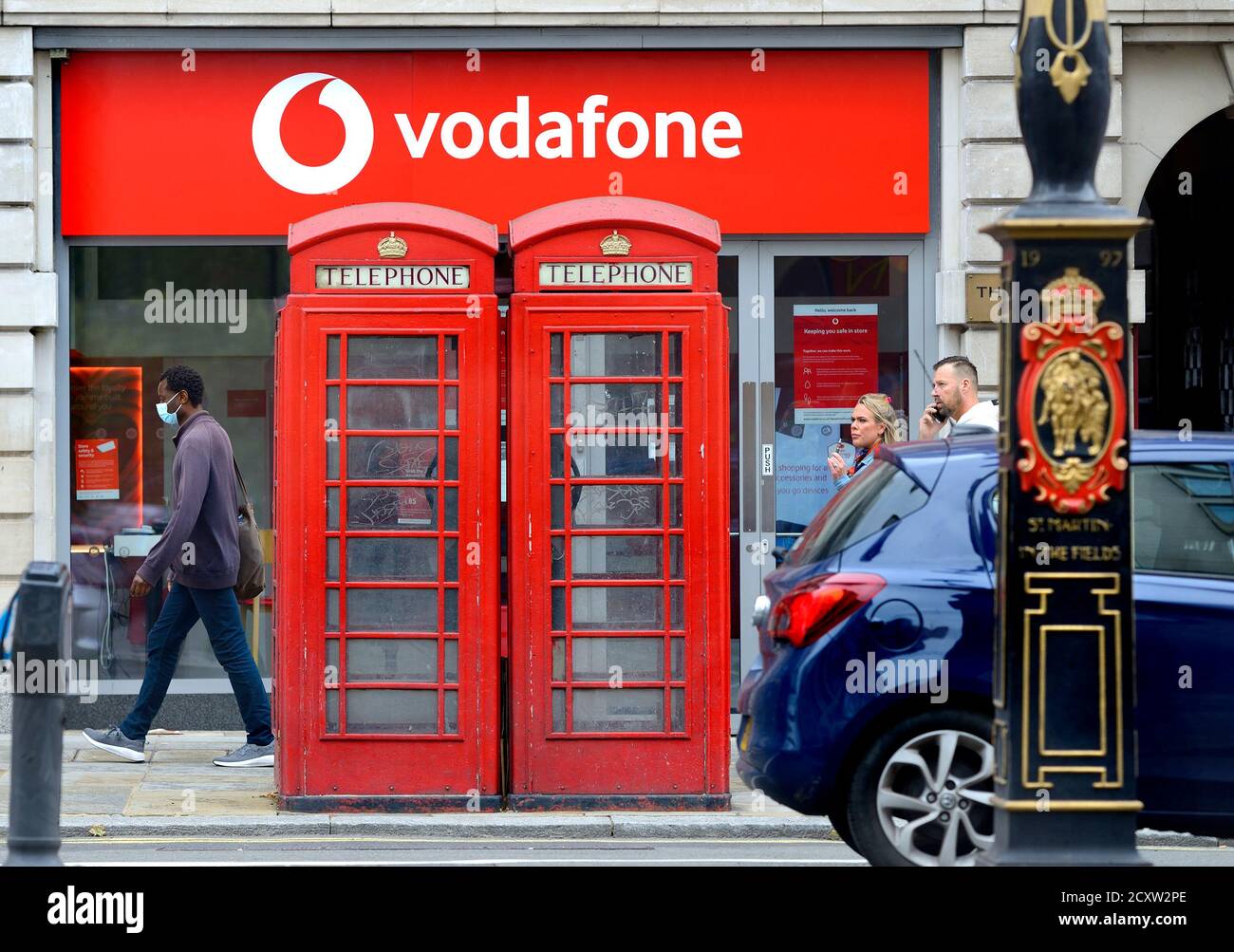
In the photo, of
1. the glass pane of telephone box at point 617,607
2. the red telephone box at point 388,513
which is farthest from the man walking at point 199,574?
the glass pane of telephone box at point 617,607

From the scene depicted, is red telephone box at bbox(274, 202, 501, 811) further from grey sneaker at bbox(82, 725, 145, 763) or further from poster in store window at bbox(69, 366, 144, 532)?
poster in store window at bbox(69, 366, 144, 532)

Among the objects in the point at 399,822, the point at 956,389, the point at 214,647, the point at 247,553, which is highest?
the point at 956,389

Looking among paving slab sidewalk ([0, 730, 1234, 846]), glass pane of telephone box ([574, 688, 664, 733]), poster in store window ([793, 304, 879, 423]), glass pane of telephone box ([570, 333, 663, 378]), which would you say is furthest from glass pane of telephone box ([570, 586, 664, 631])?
poster in store window ([793, 304, 879, 423])

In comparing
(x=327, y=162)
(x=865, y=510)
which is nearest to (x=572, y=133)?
(x=327, y=162)

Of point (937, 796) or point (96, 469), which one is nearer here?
point (937, 796)

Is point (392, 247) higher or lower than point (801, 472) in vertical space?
higher

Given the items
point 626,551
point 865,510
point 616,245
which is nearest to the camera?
point 865,510

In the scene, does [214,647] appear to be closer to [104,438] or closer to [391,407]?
[391,407]

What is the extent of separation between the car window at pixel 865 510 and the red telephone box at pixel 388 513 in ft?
6.37

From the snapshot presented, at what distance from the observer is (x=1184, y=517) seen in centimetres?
704

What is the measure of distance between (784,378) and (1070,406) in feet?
23.5

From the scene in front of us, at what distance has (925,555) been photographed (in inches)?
274

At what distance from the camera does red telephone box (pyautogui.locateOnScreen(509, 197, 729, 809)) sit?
8766 mm

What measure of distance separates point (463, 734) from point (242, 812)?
1.09m
